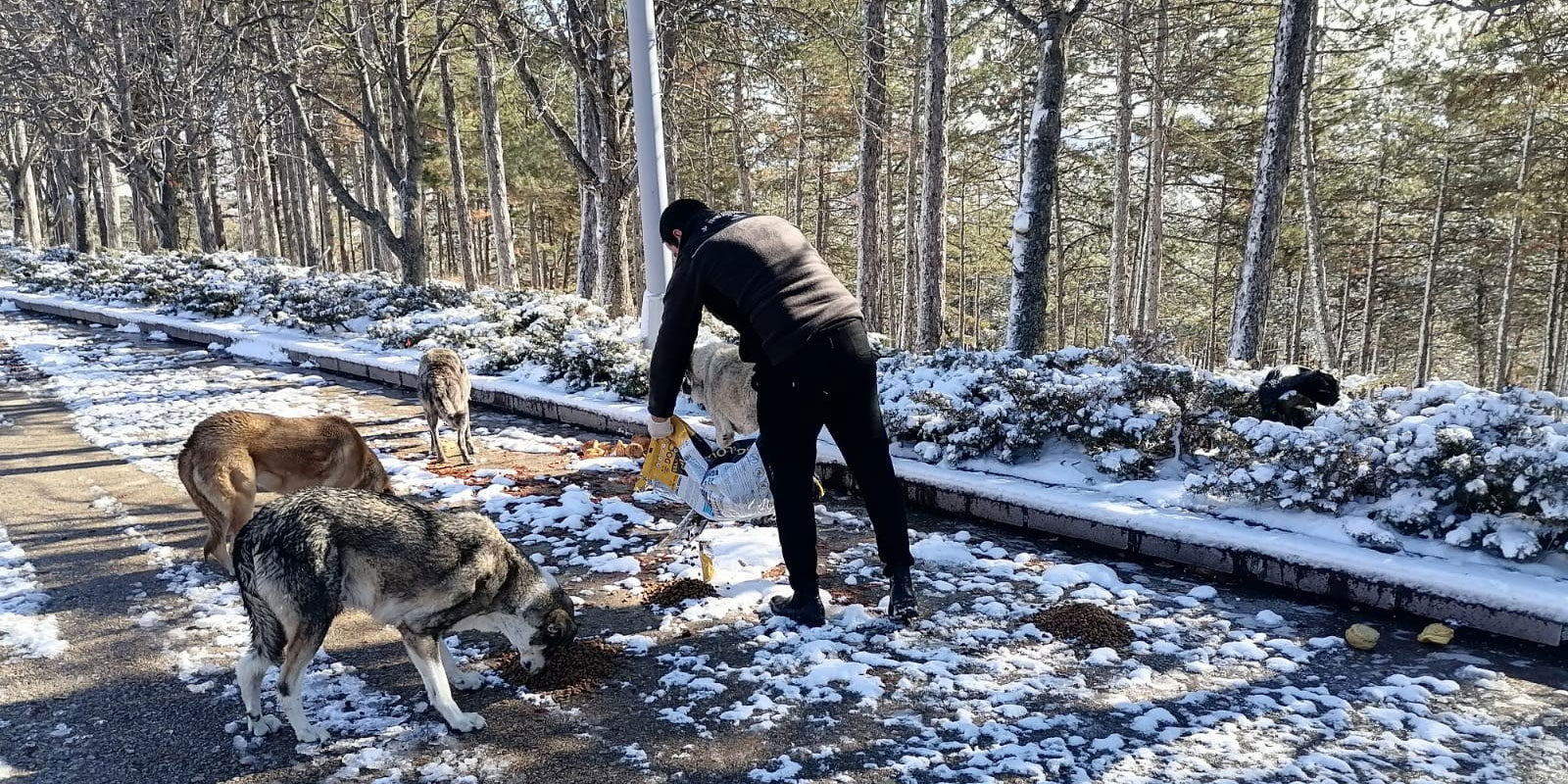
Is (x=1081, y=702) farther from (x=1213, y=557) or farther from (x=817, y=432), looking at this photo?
(x=1213, y=557)

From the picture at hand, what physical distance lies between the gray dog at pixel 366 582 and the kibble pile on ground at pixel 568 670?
0.83 feet

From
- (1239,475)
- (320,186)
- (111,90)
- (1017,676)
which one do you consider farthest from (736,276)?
(320,186)

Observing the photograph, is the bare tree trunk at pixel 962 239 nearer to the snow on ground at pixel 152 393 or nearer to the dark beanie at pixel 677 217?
the snow on ground at pixel 152 393

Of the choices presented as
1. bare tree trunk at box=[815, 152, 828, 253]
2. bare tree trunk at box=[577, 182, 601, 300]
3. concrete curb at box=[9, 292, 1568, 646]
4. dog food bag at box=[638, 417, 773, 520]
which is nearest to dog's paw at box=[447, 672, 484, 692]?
dog food bag at box=[638, 417, 773, 520]

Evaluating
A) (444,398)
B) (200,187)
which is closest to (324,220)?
(200,187)

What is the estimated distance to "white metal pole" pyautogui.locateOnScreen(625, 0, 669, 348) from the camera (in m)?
7.70

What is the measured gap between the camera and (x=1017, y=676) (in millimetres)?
3725

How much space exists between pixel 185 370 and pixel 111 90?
16.4m

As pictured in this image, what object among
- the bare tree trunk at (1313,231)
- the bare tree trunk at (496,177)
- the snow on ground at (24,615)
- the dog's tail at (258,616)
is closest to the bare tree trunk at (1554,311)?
the bare tree trunk at (1313,231)

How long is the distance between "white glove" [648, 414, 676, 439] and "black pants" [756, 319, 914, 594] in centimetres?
46

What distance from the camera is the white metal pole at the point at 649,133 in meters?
7.70

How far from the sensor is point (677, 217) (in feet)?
14.1

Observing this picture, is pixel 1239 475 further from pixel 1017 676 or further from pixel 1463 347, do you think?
pixel 1463 347

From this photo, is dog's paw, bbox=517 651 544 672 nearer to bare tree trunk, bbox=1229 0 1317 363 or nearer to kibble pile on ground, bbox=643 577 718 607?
kibble pile on ground, bbox=643 577 718 607
